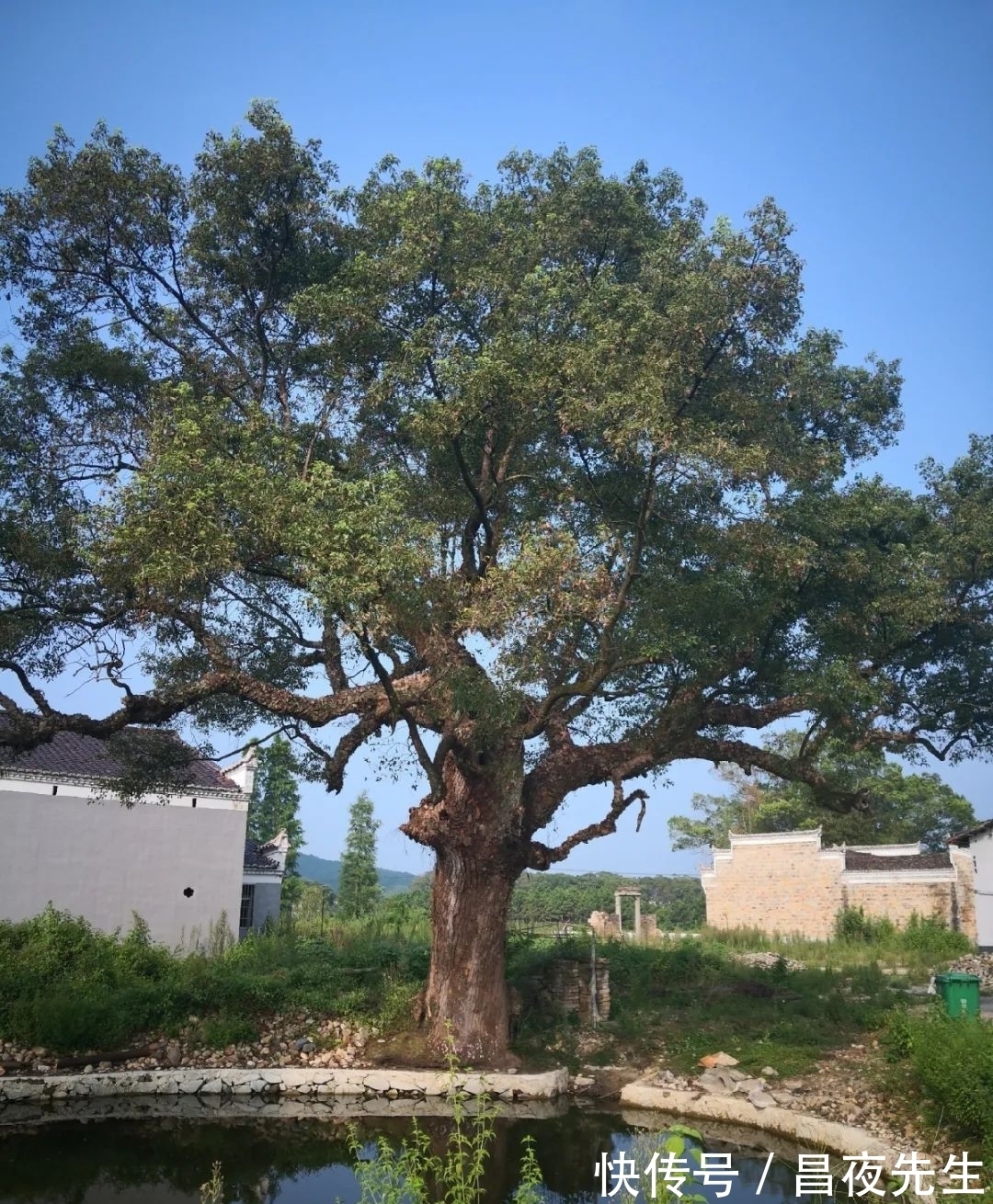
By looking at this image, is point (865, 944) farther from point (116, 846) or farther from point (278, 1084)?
point (116, 846)

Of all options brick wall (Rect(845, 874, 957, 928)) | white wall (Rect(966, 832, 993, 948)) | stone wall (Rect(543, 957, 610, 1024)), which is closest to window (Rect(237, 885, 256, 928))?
stone wall (Rect(543, 957, 610, 1024))

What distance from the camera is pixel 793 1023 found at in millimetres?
13703

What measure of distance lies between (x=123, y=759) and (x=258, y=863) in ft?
36.6

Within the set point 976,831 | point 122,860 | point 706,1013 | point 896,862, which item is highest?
point 976,831

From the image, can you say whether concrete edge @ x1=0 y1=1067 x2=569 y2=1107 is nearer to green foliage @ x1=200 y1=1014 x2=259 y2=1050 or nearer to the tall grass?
green foliage @ x1=200 y1=1014 x2=259 y2=1050

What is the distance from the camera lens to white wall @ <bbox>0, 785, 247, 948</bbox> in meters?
19.2

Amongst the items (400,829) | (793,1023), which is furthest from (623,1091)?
(400,829)

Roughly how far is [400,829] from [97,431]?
6.31 metres

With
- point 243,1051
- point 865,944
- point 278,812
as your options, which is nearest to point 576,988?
point 243,1051

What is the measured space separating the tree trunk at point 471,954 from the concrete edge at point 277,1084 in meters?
0.67

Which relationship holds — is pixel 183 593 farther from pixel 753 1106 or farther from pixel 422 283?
pixel 753 1106

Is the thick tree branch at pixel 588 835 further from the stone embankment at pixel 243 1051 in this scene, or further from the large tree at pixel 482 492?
the stone embankment at pixel 243 1051

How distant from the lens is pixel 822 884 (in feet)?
93.0

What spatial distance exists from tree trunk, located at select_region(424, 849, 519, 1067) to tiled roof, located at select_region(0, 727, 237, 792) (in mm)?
4033
